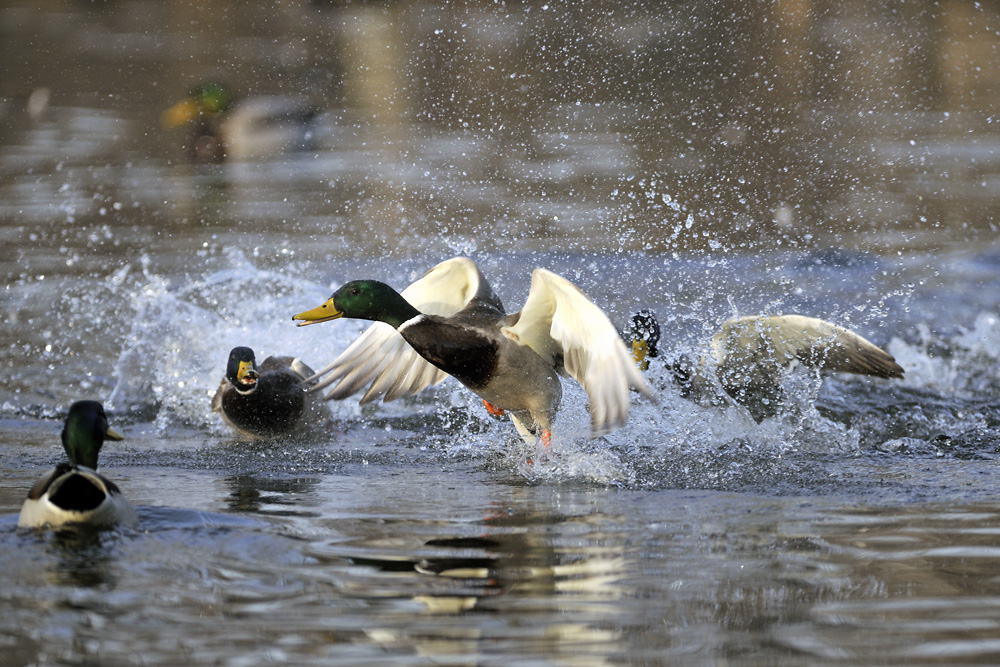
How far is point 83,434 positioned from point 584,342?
6.51 ft

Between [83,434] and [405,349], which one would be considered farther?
[405,349]

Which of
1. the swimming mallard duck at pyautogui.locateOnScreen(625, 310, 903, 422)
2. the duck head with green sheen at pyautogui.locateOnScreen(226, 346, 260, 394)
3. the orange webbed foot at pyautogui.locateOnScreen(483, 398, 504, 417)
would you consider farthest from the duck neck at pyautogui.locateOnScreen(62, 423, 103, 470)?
the swimming mallard duck at pyautogui.locateOnScreen(625, 310, 903, 422)

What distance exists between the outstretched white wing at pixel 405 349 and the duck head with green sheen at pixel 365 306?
60 centimetres

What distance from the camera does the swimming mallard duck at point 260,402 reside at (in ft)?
19.9

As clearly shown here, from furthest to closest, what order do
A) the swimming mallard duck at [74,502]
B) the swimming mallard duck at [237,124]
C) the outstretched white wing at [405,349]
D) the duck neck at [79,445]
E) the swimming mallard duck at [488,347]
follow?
the swimming mallard duck at [237,124] → the outstretched white wing at [405,349] → the swimming mallard duck at [488,347] → the duck neck at [79,445] → the swimming mallard duck at [74,502]

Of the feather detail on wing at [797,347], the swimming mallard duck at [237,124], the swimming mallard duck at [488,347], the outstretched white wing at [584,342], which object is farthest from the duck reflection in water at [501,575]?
Result: the swimming mallard duck at [237,124]

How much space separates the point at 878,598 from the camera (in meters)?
3.18

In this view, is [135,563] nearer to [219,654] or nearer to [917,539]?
[219,654]

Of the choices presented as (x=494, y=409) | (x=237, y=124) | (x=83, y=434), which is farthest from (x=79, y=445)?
(x=237, y=124)

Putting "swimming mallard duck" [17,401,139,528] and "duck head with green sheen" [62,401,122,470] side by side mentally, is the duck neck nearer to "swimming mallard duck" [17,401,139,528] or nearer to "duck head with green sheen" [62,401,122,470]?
"duck head with green sheen" [62,401,122,470]

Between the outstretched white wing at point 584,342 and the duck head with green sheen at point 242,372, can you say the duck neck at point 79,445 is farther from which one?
the duck head with green sheen at point 242,372

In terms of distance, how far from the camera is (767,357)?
636 centimetres

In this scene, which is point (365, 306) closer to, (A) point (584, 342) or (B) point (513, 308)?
(A) point (584, 342)

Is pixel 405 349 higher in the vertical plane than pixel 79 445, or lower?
higher
